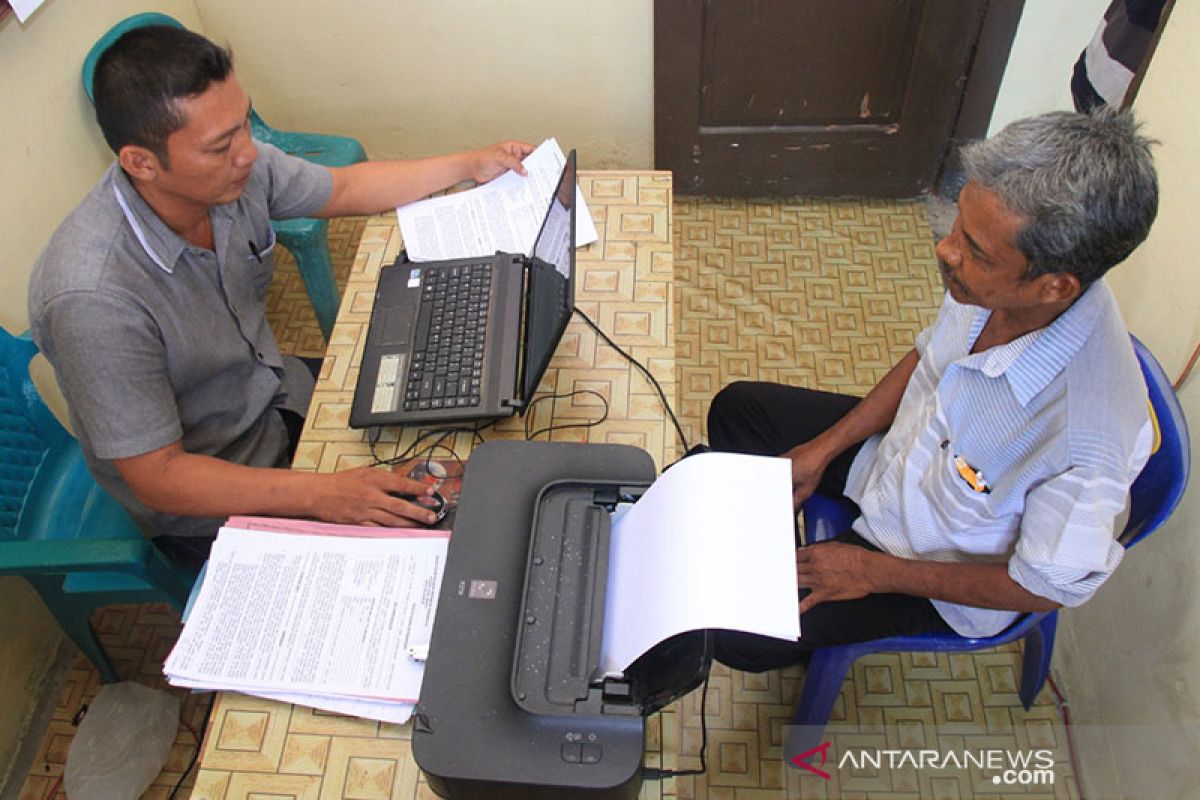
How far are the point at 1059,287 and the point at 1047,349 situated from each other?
0.27ft

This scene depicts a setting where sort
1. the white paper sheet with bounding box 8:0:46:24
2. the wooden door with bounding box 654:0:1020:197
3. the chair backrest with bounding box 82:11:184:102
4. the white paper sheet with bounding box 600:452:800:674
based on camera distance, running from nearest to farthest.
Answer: the white paper sheet with bounding box 600:452:800:674 → the white paper sheet with bounding box 8:0:46:24 → the chair backrest with bounding box 82:11:184:102 → the wooden door with bounding box 654:0:1020:197

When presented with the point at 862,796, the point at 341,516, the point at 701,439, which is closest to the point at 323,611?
the point at 341,516

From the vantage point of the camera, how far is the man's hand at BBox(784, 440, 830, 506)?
4.86 feet

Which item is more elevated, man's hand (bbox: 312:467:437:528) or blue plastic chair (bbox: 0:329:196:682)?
man's hand (bbox: 312:467:437:528)

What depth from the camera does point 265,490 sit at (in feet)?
3.97

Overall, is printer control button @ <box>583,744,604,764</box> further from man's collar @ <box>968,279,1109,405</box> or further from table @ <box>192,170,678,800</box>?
man's collar @ <box>968,279,1109,405</box>

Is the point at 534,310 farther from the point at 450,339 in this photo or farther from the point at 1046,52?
the point at 1046,52

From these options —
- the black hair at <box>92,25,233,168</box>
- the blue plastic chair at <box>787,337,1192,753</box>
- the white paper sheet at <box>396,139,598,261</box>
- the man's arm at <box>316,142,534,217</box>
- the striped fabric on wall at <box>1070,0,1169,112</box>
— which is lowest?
the blue plastic chair at <box>787,337,1192,753</box>

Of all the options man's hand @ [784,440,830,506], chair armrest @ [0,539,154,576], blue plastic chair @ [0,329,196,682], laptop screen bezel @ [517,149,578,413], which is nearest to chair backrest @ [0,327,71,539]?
blue plastic chair @ [0,329,196,682]

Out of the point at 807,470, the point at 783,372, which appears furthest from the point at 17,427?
the point at 783,372

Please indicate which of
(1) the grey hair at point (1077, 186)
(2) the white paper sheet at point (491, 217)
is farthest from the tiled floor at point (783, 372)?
(2) the white paper sheet at point (491, 217)

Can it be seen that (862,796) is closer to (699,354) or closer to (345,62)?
(699,354)

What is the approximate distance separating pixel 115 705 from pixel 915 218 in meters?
2.49

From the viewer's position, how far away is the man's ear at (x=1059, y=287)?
1001mm
